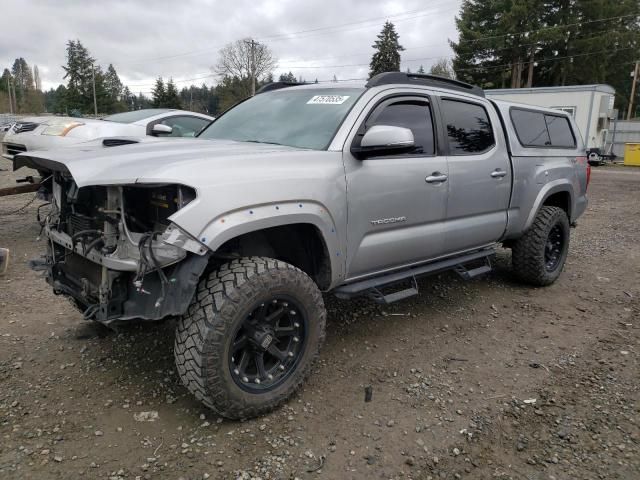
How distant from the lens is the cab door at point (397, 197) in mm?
3225

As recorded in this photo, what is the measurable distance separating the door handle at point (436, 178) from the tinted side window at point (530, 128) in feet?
4.89

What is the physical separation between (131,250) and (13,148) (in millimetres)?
5935

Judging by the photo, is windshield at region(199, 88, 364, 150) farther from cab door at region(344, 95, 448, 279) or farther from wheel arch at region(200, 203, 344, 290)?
wheel arch at region(200, 203, 344, 290)

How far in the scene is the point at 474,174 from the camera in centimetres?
413

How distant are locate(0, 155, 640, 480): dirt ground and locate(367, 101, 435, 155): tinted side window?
151cm

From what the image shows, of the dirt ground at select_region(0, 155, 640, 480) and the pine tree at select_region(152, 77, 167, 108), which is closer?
the dirt ground at select_region(0, 155, 640, 480)

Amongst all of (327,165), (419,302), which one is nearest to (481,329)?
(419,302)

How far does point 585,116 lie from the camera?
23.7 meters

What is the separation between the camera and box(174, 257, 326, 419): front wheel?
253 centimetres

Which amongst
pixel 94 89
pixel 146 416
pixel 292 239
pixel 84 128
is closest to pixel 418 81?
pixel 292 239

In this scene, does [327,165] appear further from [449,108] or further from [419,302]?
[419,302]

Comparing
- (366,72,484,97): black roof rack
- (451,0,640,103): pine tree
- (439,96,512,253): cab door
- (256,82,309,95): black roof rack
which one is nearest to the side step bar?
(439,96,512,253): cab door

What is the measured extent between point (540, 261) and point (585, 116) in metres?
22.2

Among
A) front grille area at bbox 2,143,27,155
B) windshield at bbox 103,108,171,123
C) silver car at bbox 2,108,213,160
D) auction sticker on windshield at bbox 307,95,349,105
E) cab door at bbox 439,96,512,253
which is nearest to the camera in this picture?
auction sticker on windshield at bbox 307,95,349,105
